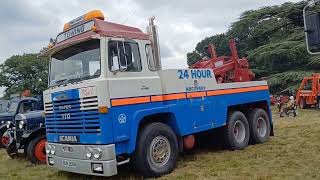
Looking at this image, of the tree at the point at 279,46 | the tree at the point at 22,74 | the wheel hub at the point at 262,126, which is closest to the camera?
the wheel hub at the point at 262,126

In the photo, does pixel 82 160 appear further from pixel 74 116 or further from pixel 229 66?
pixel 229 66

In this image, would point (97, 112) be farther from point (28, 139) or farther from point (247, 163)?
point (28, 139)

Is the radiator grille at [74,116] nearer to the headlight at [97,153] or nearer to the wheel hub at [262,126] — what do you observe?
the headlight at [97,153]

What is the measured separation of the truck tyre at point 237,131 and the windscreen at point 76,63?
165 inches

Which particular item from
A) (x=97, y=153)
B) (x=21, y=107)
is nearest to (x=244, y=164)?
(x=97, y=153)

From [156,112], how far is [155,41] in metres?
1.57

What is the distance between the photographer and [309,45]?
6.23 metres

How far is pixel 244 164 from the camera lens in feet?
28.8

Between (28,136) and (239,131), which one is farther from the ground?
(28,136)

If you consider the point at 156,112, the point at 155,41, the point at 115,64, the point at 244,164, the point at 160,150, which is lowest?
the point at 244,164

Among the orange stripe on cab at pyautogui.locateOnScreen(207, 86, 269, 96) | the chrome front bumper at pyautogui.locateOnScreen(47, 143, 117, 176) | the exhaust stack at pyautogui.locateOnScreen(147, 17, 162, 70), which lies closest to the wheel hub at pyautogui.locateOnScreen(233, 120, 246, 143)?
the orange stripe on cab at pyautogui.locateOnScreen(207, 86, 269, 96)

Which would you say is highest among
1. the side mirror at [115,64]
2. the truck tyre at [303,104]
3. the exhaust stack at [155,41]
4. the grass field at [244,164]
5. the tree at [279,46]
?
the tree at [279,46]

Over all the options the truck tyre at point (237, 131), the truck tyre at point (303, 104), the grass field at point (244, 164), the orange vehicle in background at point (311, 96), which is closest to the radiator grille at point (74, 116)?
the grass field at point (244, 164)

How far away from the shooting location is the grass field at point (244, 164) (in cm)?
790
